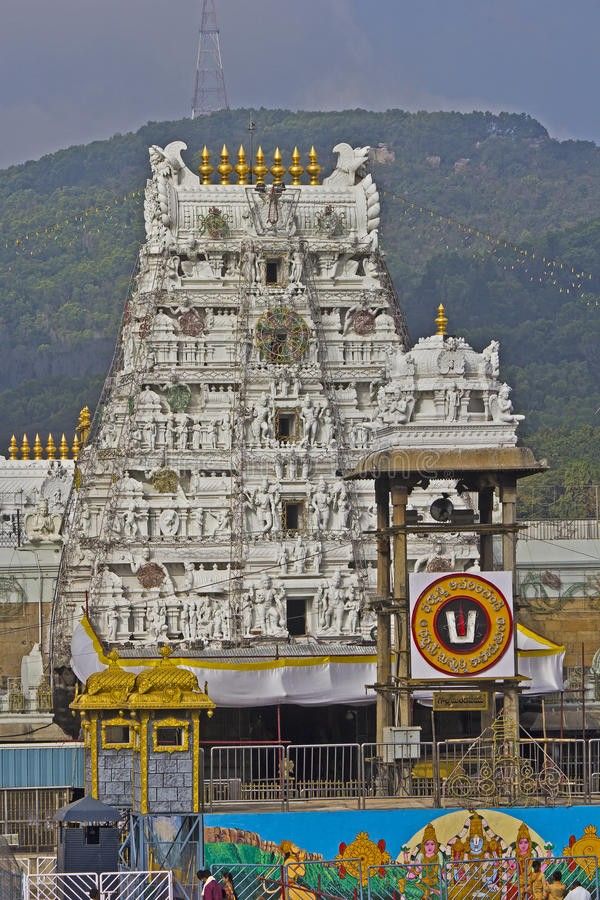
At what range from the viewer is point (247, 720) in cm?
6938

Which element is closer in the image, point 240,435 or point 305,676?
point 305,676

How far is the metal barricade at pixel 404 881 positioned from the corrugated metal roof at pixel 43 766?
13.1 meters

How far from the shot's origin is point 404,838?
154ft

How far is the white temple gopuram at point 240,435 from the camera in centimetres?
7325

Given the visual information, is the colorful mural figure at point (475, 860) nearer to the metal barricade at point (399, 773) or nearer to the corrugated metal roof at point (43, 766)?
the metal barricade at point (399, 773)

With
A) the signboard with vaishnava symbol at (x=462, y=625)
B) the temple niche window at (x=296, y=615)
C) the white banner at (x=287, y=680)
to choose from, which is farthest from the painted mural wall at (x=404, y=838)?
the temple niche window at (x=296, y=615)

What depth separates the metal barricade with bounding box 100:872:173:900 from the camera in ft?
135

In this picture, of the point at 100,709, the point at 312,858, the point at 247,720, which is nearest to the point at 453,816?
the point at 312,858

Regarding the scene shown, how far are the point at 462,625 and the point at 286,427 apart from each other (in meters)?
22.6

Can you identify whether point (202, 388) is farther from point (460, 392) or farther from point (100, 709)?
point (100, 709)

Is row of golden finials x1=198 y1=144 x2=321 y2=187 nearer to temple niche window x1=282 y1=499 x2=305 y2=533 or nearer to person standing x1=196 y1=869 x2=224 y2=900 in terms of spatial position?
temple niche window x1=282 y1=499 x2=305 y2=533

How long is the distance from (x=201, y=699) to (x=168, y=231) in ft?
105

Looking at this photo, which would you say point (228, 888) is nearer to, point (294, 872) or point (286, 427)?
point (294, 872)

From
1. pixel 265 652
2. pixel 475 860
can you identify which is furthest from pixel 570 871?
pixel 265 652
